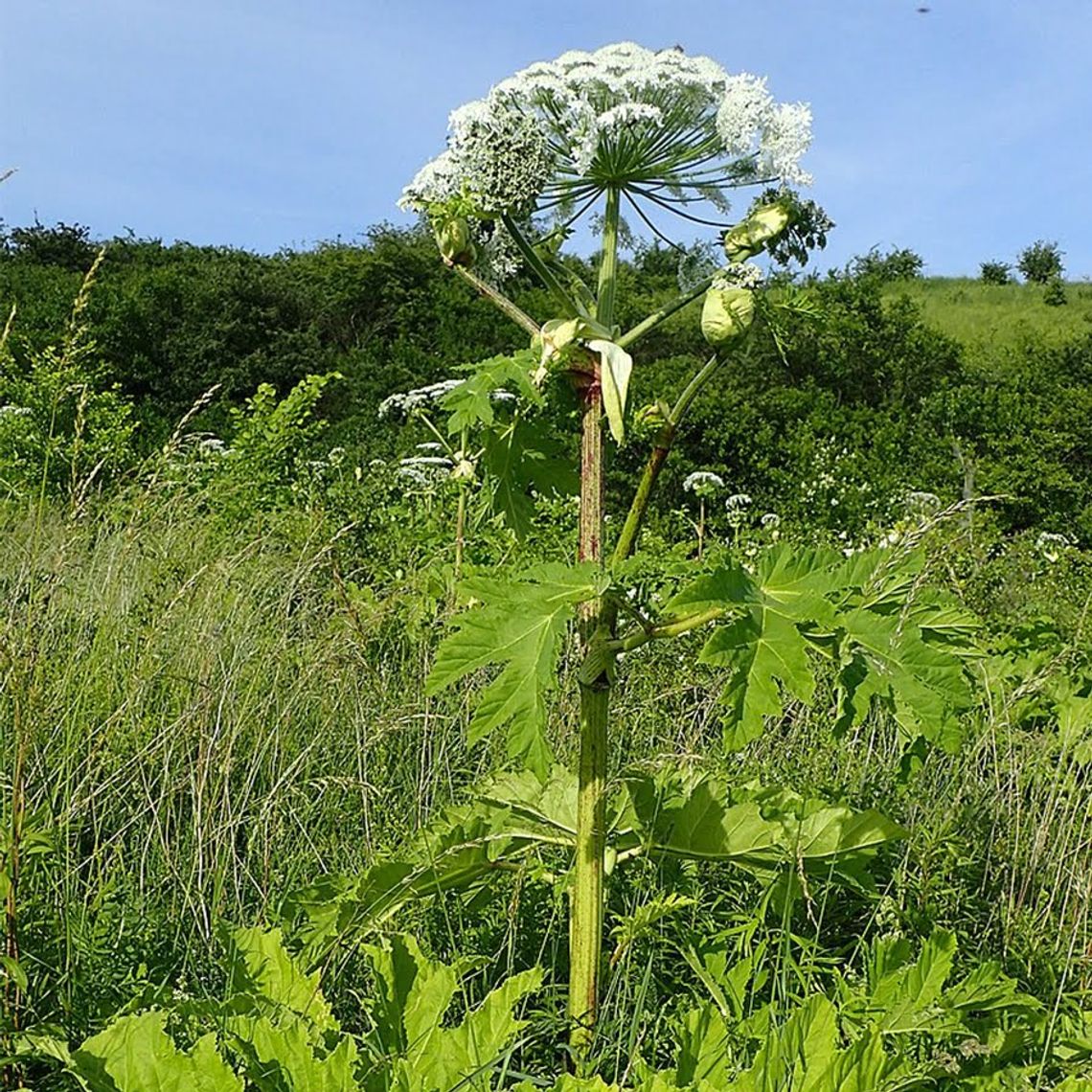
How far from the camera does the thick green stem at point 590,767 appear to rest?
186 centimetres

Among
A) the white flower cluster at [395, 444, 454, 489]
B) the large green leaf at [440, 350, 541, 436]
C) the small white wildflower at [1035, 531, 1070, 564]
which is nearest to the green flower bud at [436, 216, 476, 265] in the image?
the large green leaf at [440, 350, 541, 436]

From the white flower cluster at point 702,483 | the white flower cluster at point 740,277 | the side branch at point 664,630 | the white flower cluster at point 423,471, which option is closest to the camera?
the side branch at point 664,630

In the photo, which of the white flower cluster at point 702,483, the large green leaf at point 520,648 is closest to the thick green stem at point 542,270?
the large green leaf at point 520,648

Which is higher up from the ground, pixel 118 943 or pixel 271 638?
pixel 271 638

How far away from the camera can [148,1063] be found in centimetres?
147

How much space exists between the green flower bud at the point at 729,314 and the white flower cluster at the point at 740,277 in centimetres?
2

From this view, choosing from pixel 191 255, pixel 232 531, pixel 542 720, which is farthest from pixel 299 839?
pixel 191 255

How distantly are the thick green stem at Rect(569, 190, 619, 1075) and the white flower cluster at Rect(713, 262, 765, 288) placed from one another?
0.59 ft

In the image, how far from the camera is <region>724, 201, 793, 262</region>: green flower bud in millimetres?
1921

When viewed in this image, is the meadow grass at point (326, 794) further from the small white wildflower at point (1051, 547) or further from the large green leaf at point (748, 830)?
the small white wildflower at point (1051, 547)

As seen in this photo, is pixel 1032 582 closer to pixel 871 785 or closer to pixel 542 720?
pixel 871 785

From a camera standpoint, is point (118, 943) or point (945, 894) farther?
point (945, 894)

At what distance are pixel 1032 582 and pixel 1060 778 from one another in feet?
14.1

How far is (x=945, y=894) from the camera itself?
254 cm
